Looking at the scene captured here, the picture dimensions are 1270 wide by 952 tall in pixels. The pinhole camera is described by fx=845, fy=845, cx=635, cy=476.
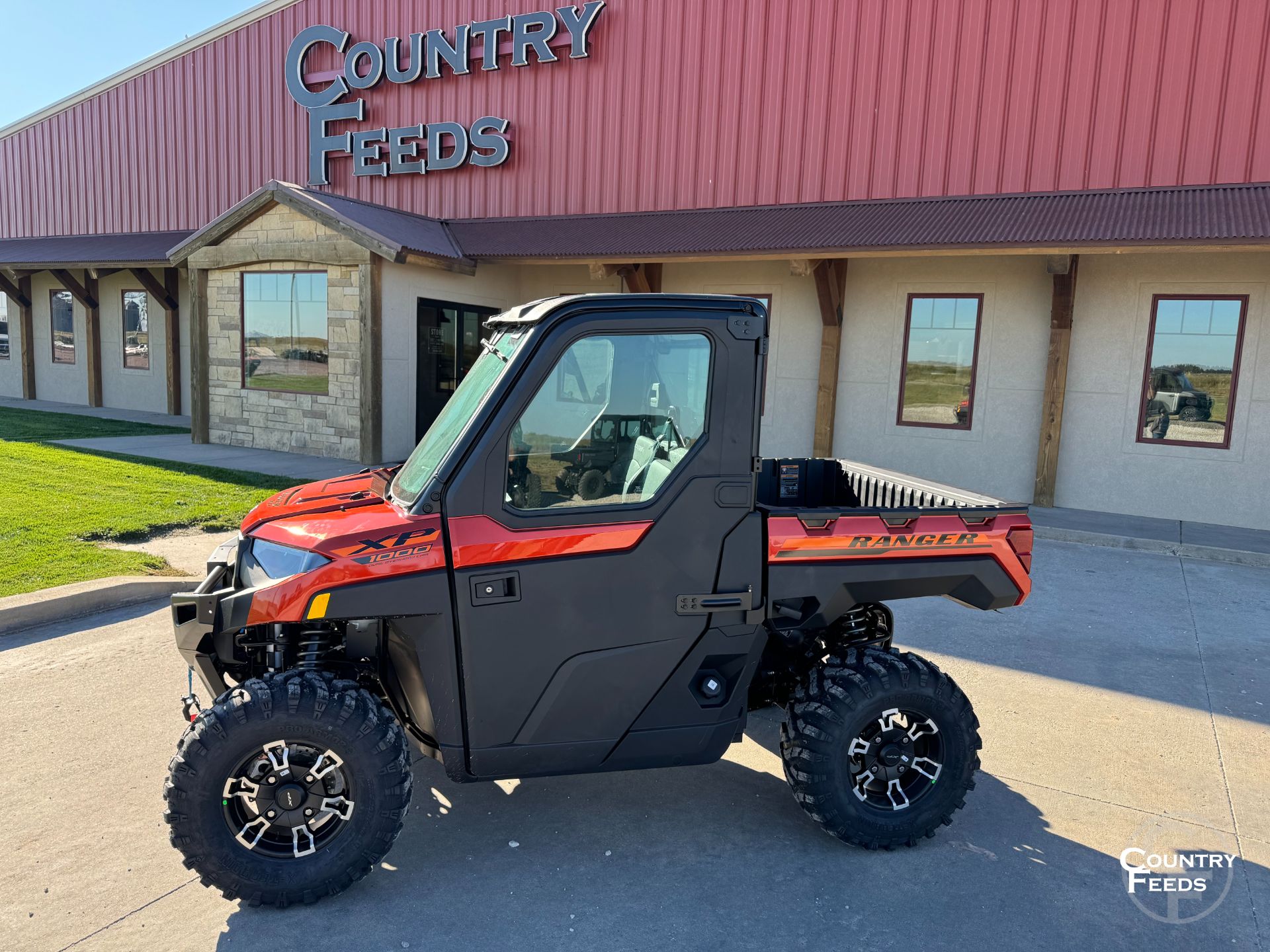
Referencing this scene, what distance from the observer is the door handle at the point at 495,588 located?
116 inches

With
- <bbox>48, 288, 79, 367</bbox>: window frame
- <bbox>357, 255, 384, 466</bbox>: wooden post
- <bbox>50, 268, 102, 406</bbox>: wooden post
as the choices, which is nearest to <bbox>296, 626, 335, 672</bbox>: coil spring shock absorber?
<bbox>357, 255, 384, 466</bbox>: wooden post

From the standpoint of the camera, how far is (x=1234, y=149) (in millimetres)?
10297

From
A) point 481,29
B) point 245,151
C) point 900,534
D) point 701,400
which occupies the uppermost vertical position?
point 481,29

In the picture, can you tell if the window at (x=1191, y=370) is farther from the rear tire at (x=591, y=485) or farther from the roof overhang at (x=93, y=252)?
the roof overhang at (x=93, y=252)

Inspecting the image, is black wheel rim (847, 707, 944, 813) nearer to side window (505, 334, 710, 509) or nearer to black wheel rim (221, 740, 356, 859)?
side window (505, 334, 710, 509)

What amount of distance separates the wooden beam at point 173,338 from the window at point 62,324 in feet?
12.3

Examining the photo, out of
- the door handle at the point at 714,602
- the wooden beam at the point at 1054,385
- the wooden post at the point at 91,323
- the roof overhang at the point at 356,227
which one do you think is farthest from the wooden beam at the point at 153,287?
the door handle at the point at 714,602

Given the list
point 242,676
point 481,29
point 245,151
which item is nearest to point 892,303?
point 481,29

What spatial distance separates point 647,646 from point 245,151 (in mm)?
19174

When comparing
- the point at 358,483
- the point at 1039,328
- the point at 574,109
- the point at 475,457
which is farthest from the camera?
the point at 574,109

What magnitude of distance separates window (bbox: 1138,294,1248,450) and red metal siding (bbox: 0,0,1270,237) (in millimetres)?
1575

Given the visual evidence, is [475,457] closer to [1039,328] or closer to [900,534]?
[900,534]

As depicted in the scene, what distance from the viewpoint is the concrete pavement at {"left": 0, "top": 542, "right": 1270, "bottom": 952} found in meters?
2.89

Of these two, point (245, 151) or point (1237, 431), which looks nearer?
point (1237, 431)
